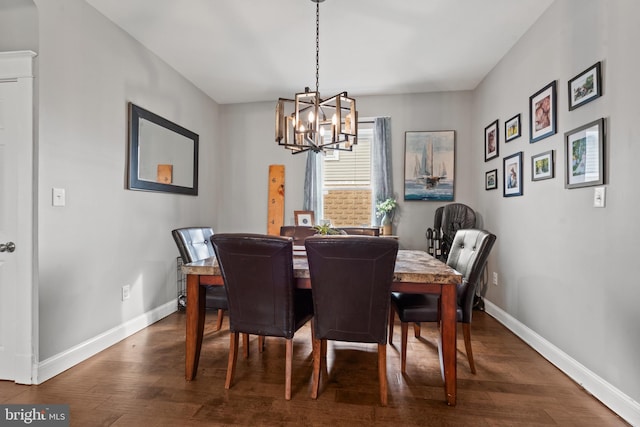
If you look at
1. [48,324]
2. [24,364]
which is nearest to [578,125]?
[48,324]

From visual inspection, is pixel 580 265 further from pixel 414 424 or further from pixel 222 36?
pixel 222 36

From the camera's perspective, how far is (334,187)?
4281 mm

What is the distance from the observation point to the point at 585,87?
1968 mm

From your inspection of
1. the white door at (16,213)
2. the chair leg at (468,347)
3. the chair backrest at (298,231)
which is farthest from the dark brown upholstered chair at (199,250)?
the chair leg at (468,347)

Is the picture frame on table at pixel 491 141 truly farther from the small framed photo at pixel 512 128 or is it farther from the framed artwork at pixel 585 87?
the framed artwork at pixel 585 87

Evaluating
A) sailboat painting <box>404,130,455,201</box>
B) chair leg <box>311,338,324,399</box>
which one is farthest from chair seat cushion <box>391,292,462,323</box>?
sailboat painting <box>404,130,455,201</box>

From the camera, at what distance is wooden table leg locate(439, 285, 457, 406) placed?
173 cm

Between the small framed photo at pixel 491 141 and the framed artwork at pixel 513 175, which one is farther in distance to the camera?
the small framed photo at pixel 491 141

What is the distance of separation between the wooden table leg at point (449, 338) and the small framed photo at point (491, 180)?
211cm

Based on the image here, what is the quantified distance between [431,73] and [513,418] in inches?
129

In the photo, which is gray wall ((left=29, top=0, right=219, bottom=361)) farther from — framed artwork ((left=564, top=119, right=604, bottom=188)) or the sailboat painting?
framed artwork ((left=564, top=119, right=604, bottom=188))

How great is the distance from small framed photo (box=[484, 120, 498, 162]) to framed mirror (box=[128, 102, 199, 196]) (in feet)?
11.4

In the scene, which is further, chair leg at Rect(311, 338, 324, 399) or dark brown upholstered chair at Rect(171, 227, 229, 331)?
dark brown upholstered chair at Rect(171, 227, 229, 331)

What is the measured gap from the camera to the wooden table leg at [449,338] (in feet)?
5.68
